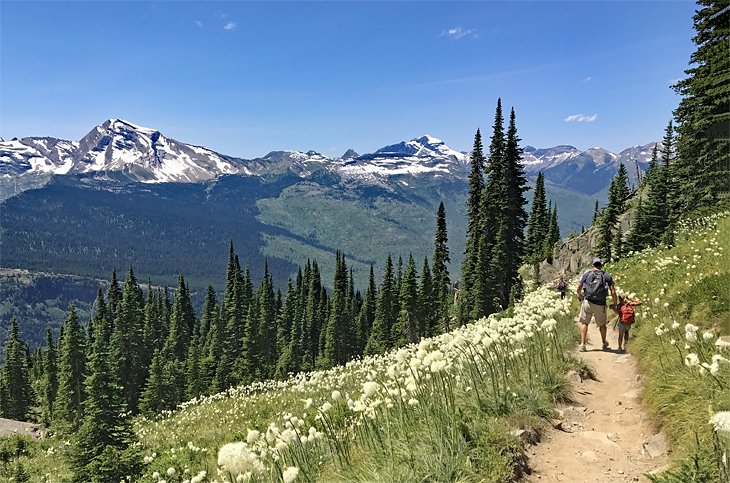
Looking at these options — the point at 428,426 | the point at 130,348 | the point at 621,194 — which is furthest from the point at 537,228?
the point at 428,426

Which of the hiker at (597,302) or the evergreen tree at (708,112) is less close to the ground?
the evergreen tree at (708,112)

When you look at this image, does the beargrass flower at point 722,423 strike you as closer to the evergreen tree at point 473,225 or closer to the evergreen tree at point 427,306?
the evergreen tree at point 473,225

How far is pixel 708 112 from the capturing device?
26.0 meters

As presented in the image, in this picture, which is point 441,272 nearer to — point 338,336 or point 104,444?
point 338,336

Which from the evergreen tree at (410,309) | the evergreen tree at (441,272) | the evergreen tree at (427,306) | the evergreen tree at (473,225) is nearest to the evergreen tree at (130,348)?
the evergreen tree at (410,309)

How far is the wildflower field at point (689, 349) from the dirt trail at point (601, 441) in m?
0.31

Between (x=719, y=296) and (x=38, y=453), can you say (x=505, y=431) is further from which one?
(x=38, y=453)

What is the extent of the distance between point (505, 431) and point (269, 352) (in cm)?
9108

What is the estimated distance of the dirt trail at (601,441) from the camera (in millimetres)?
5410

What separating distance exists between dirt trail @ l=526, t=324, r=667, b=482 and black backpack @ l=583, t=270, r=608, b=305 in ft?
9.12

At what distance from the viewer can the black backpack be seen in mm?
11383

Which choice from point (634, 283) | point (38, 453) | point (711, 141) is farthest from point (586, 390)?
point (38, 453)

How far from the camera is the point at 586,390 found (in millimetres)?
8320

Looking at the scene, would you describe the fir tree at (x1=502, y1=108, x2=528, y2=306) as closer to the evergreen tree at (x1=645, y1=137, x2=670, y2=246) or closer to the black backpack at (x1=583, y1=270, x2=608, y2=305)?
the evergreen tree at (x1=645, y1=137, x2=670, y2=246)
